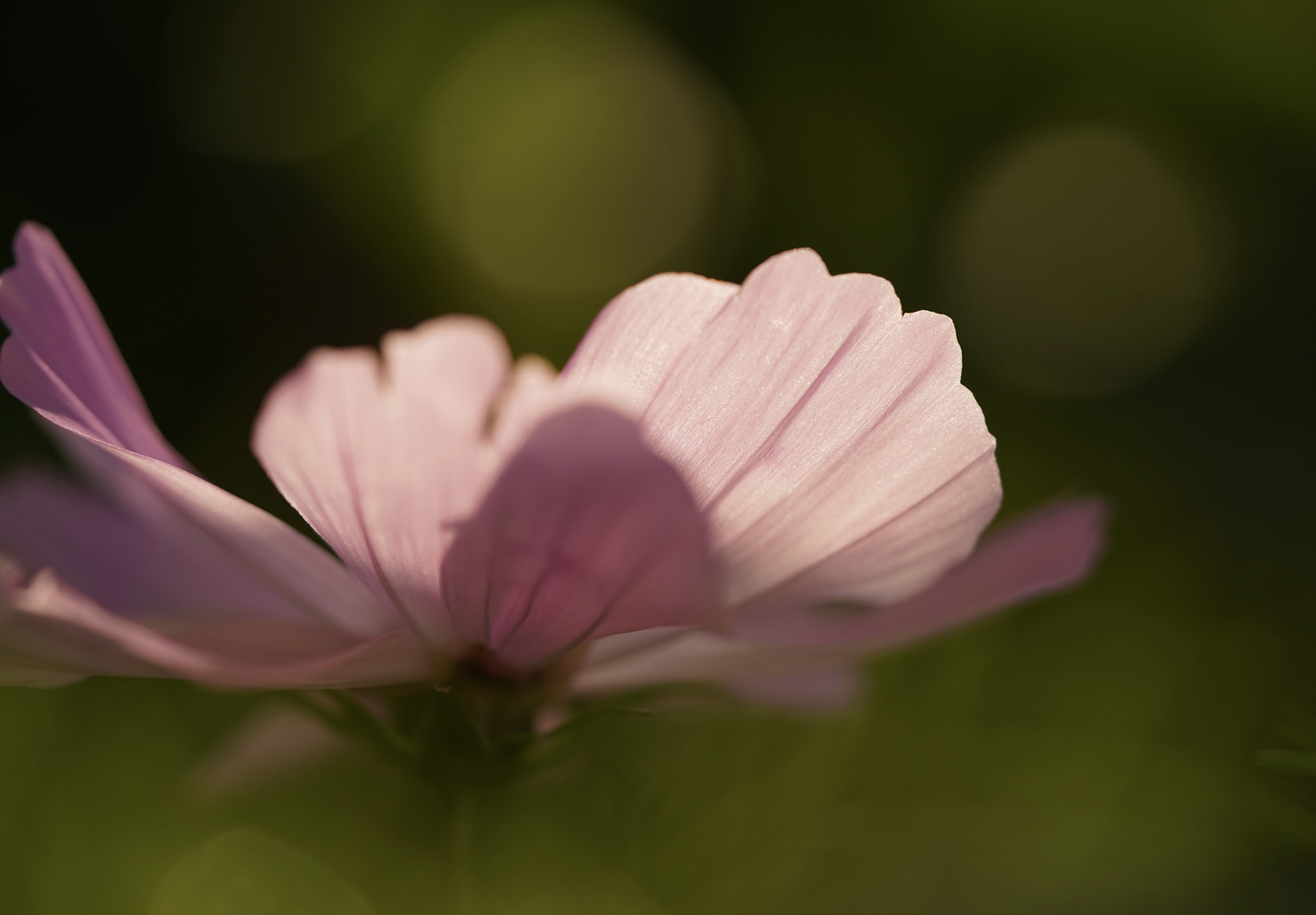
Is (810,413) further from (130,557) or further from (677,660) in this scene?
(130,557)

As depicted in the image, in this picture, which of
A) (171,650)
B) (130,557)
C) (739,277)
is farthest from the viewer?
(739,277)

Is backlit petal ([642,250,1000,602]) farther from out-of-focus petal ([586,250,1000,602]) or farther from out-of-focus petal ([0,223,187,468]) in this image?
out-of-focus petal ([0,223,187,468])

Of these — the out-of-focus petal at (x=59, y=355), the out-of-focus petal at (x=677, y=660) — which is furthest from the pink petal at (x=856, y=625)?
the out-of-focus petal at (x=59, y=355)

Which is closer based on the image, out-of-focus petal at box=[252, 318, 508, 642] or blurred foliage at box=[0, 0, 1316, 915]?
out-of-focus petal at box=[252, 318, 508, 642]

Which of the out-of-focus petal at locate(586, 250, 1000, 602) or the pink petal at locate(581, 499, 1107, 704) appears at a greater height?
the out-of-focus petal at locate(586, 250, 1000, 602)

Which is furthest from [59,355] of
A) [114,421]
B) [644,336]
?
[644,336]

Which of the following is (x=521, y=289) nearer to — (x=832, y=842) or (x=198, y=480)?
(x=832, y=842)

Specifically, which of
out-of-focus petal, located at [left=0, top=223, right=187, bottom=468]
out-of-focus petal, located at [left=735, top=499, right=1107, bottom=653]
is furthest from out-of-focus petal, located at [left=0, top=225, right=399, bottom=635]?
out-of-focus petal, located at [left=735, top=499, right=1107, bottom=653]
